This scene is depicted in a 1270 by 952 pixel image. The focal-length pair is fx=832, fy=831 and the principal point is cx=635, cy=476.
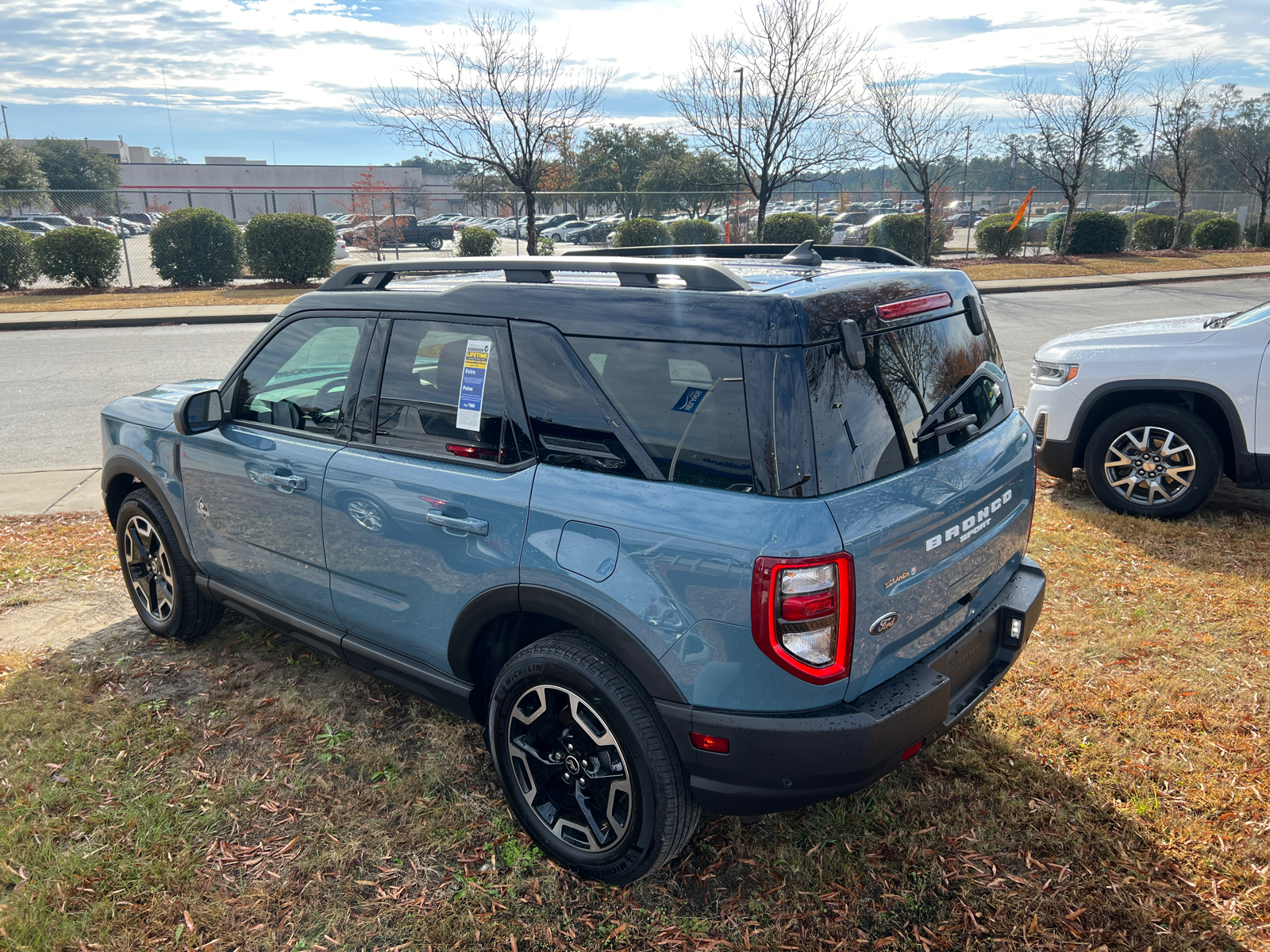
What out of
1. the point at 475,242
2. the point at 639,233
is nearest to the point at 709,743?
the point at 639,233

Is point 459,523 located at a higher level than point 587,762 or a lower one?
higher

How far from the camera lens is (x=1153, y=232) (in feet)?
104

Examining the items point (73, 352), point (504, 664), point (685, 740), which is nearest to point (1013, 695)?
point (685, 740)

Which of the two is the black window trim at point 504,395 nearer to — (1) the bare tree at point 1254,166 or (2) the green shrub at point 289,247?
(2) the green shrub at point 289,247

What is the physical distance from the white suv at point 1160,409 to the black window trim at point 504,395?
14.8ft

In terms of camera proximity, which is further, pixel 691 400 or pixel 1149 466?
pixel 1149 466

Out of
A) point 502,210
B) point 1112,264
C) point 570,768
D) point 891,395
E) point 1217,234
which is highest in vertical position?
point 502,210

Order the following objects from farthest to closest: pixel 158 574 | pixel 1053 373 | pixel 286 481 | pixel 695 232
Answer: pixel 695 232 < pixel 1053 373 < pixel 158 574 < pixel 286 481

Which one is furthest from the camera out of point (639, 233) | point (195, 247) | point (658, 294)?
point (639, 233)

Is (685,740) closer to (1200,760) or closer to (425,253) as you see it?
(1200,760)

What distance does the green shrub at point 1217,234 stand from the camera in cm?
3244

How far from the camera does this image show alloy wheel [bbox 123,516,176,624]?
168 inches

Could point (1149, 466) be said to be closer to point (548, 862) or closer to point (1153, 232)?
point (548, 862)

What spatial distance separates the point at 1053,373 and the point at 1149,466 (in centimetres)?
87
